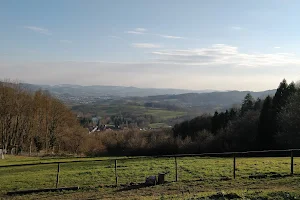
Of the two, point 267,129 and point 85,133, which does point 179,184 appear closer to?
point 267,129

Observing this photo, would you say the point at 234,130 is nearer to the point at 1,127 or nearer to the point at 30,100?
the point at 30,100

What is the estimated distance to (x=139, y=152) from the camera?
5928cm

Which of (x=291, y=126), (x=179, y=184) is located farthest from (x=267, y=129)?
(x=179, y=184)

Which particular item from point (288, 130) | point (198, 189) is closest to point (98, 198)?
point (198, 189)

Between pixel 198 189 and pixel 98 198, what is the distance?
174 inches

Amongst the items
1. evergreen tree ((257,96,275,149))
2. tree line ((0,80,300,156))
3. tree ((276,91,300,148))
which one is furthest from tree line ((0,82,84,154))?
tree ((276,91,300,148))

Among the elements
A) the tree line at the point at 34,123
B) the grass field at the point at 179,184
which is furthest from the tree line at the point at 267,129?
the tree line at the point at 34,123

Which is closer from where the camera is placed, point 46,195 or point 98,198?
point 98,198

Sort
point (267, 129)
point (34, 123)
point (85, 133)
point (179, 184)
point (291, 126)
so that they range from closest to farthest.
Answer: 1. point (179, 184)
2. point (291, 126)
3. point (267, 129)
4. point (34, 123)
5. point (85, 133)

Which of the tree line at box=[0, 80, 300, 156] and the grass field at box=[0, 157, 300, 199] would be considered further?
the tree line at box=[0, 80, 300, 156]

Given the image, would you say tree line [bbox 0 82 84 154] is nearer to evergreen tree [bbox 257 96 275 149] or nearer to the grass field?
the grass field

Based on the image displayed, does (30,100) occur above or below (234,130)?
above

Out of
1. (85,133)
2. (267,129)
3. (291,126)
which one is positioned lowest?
(85,133)

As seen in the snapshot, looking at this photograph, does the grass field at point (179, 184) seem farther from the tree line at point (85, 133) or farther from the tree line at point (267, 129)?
the tree line at point (85, 133)
